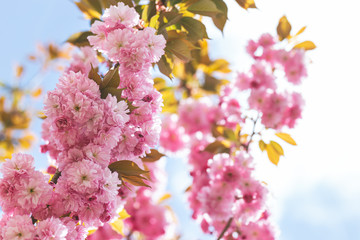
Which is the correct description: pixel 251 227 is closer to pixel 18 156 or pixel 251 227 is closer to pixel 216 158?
pixel 216 158

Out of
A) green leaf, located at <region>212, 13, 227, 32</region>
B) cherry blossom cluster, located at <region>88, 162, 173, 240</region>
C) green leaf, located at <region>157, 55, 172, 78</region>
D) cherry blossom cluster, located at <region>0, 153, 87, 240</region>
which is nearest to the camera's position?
cherry blossom cluster, located at <region>0, 153, 87, 240</region>

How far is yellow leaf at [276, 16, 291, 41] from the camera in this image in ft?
7.05

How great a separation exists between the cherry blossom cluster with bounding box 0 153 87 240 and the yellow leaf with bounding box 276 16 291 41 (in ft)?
5.81

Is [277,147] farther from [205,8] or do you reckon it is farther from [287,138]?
[205,8]

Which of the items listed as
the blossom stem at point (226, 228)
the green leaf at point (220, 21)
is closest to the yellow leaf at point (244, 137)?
the blossom stem at point (226, 228)

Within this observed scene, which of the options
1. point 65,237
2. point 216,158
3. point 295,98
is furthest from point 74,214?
point 295,98

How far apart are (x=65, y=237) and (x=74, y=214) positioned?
62mm

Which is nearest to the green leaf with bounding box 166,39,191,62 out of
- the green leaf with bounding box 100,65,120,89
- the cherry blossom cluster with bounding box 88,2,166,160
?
the cherry blossom cluster with bounding box 88,2,166,160

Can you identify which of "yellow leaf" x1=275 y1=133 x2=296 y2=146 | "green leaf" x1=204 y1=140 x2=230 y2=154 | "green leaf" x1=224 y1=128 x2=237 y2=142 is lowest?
"green leaf" x1=204 y1=140 x2=230 y2=154

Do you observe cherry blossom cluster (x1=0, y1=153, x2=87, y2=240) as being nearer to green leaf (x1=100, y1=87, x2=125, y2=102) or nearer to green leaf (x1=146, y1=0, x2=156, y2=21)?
green leaf (x1=100, y1=87, x2=125, y2=102)

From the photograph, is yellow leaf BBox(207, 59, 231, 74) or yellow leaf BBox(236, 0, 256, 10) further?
yellow leaf BBox(207, 59, 231, 74)

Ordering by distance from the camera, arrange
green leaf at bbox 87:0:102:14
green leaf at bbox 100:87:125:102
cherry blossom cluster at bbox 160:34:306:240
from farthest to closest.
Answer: cherry blossom cluster at bbox 160:34:306:240
green leaf at bbox 87:0:102:14
green leaf at bbox 100:87:125:102

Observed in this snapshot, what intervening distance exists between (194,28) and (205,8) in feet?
0.27

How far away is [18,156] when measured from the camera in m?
0.88
